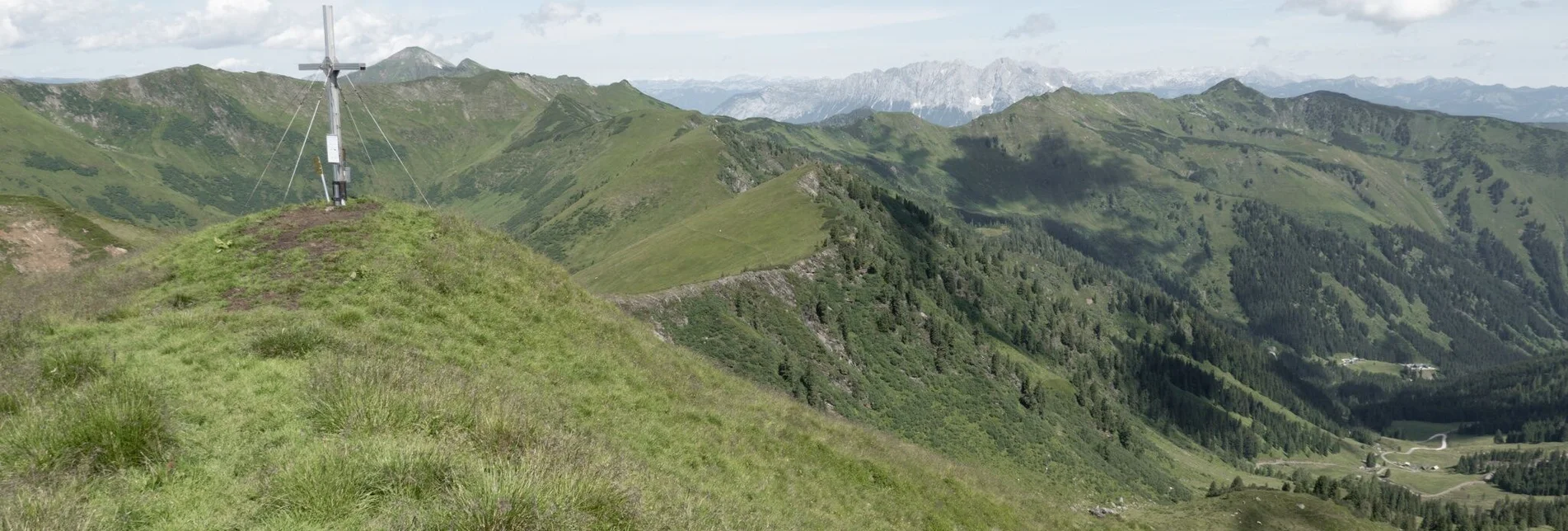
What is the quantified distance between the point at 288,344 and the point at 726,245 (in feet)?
383

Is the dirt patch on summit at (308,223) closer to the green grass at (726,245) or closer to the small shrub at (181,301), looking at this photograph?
the small shrub at (181,301)

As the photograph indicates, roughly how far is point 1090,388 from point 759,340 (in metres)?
103

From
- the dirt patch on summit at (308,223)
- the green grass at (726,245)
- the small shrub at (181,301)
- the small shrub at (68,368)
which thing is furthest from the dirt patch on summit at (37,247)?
the green grass at (726,245)

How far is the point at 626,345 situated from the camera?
103 feet

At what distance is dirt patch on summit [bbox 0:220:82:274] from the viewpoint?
202 feet

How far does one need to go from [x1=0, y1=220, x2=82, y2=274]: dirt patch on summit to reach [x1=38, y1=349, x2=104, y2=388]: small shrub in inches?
2496

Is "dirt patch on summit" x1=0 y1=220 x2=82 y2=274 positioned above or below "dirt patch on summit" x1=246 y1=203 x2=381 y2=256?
below

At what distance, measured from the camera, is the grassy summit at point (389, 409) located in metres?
11.4

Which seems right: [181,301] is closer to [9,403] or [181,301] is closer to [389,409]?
[9,403]

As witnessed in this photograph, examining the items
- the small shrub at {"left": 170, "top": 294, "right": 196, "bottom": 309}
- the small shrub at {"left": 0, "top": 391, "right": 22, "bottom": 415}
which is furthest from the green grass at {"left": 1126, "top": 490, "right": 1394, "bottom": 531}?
the small shrub at {"left": 0, "top": 391, "right": 22, "bottom": 415}

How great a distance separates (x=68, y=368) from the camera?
52.6ft

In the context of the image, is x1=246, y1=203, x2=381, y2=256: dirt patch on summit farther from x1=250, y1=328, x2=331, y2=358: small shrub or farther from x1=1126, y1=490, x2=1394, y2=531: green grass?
x1=1126, y1=490, x2=1394, y2=531: green grass

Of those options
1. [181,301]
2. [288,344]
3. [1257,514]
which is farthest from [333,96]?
[1257,514]

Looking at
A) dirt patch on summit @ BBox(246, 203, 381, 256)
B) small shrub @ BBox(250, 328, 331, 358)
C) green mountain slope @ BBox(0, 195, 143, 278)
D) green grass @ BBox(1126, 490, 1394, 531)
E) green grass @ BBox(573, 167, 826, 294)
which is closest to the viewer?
small shrub @ BBox(250, 328, 331, 358)
